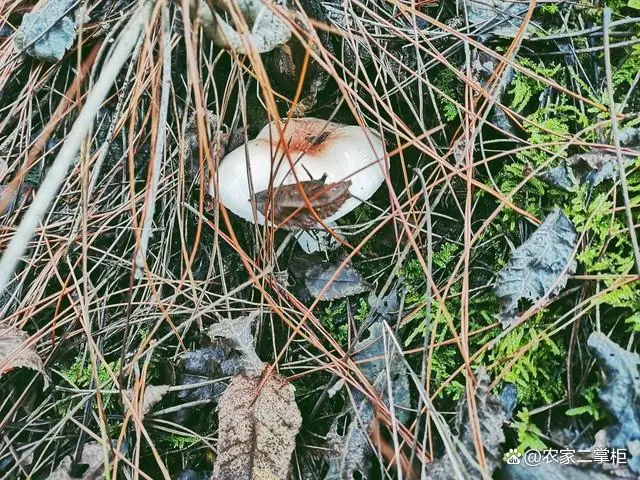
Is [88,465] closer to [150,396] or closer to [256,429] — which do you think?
[150,396]

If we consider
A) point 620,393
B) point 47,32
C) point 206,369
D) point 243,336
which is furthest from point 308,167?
point 47,32

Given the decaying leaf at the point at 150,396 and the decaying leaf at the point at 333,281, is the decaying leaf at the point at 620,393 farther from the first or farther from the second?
the decaying leaf at the point at 150,396

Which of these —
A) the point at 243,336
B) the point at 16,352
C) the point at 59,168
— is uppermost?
the point at 59,168

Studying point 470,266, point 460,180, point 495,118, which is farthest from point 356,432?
point 495,118

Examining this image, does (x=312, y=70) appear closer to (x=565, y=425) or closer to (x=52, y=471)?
(x=565, y=425)

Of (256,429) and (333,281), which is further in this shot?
(333,281)

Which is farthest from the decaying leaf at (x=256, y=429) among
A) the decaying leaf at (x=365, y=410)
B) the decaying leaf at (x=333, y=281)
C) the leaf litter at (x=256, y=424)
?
the decaying leaf at (x=333, y=281)

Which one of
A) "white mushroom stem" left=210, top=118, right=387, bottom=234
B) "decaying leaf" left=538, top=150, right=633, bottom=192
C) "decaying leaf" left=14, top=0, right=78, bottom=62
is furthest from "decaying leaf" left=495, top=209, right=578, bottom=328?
"decaying leaf" left=14, top=0, right=78, bottom=62
